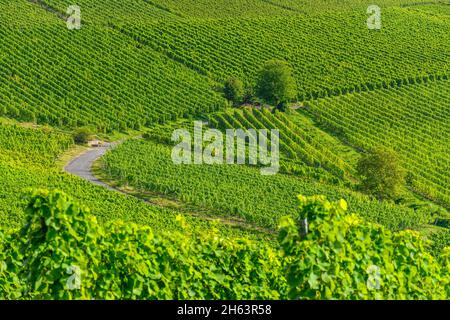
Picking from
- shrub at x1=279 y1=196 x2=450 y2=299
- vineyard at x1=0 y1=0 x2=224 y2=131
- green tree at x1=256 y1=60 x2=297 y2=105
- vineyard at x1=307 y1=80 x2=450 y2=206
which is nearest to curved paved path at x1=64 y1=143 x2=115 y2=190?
vineyard at x1=0 y1=0 x2=224 y2=131

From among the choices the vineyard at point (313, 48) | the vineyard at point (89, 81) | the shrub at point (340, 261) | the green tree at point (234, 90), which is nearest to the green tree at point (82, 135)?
the vineyard at point (89, 81)

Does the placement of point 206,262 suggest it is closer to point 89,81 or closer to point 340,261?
point 340,261

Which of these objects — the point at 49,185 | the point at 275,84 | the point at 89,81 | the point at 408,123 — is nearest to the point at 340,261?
the point at 49,185

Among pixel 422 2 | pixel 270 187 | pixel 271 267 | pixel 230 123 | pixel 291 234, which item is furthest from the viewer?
pixel 422 2

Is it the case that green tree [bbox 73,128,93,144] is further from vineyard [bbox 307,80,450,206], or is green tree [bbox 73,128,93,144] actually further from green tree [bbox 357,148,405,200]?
vineyard [bbox 307,80,450,206]

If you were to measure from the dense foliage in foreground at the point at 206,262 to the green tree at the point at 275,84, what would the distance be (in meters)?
53.8

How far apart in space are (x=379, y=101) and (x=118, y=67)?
22.8 meters

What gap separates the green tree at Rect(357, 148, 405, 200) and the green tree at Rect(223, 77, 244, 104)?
1885 cm

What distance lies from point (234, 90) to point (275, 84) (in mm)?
3497

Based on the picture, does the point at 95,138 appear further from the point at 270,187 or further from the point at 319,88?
the point at 319,88

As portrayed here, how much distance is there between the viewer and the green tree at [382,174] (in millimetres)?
59503

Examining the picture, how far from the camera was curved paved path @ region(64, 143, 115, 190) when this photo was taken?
58.2 m
